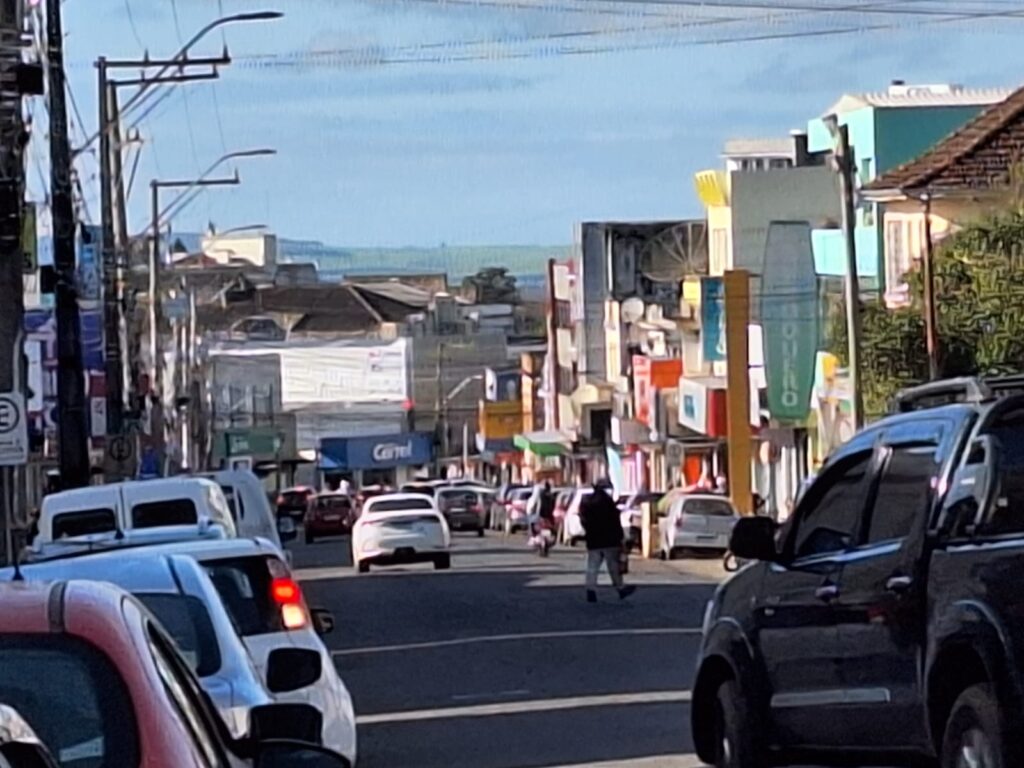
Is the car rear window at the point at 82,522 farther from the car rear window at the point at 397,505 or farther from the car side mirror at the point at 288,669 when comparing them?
the car rear window at the point at 397,505

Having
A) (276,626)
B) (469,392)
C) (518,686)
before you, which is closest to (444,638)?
(518,686)

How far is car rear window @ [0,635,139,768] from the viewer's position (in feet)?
18.5

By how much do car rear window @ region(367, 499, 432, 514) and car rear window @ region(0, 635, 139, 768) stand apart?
4002cm

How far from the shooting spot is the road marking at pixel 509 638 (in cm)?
2621

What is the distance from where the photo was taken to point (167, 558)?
11.5 m

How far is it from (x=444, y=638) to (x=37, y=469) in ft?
110

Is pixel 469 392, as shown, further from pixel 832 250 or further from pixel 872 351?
pixel 872 351

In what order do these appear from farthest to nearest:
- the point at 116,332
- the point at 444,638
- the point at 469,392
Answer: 1. the point at 469,392
2. the point at 116,332
3. the point at 444,638

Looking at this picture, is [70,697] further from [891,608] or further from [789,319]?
[789,319]

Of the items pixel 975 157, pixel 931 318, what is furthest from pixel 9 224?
pixel 975 157

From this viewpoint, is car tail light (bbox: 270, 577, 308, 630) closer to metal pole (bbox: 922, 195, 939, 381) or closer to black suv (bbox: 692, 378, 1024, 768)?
black suv (bbox: 692, 378, 1024, 768)

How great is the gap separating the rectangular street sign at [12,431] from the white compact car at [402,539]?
21.3 metres

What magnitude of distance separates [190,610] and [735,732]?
3052mm

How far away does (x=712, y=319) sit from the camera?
2724 inches
